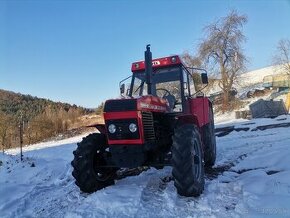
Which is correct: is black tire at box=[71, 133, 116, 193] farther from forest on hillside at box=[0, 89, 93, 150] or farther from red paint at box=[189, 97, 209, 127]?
forest on hillside at box=[0, 89, 93, 150]

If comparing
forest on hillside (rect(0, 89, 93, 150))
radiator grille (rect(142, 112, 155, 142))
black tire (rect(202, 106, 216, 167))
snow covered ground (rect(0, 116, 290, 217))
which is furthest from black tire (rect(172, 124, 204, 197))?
forest on hillside (rect(0, 89, 93, 150))

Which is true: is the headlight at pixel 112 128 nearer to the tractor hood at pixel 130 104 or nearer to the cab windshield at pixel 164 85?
the tractor hood at pixel 130 104

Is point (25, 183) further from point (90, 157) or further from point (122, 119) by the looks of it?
point (122, 119)

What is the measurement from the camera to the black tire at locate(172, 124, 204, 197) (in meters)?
5.78

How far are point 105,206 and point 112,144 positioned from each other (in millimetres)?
1159

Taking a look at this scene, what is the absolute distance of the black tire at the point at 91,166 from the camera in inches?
262

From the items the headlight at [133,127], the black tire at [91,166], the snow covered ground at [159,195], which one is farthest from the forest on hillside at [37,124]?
the headlight at [133,127]

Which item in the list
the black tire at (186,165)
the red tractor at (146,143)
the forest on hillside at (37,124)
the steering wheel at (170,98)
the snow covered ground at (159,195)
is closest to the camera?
the snow covered ground at (159,195)

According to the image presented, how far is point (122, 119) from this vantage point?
627cm

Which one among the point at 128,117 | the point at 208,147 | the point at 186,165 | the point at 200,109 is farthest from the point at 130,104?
the point at 208,147

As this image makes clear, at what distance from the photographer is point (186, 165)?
19.2 feet

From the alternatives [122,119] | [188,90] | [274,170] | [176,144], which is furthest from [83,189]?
[274,170]

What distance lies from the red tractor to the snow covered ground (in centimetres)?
31

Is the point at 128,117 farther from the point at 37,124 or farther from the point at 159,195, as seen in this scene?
the point at 37,124
